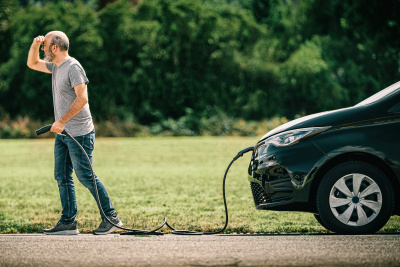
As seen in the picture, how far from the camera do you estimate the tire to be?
606cm

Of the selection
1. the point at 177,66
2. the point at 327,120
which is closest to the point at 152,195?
the point at 327,120

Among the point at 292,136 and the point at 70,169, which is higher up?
the point at 292,136

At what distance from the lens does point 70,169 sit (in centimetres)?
685

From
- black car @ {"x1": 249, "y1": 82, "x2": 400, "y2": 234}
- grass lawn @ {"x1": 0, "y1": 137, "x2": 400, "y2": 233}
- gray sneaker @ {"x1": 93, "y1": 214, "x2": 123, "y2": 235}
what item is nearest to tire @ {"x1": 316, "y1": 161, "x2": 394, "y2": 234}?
black car @ {"x1": 249, "y1": 82, "x2": 400, "y2": 234}

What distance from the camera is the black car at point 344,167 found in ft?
19.9

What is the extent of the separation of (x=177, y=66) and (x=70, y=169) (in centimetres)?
2882

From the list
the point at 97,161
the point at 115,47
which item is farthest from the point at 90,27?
the point at 97,161

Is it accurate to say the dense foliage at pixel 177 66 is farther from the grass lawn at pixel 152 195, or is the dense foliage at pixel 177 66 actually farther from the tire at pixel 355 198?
the tire at pixel 355 198

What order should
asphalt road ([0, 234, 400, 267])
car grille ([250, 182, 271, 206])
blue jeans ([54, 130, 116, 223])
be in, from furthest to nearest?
blue jeans ([54, 130, 116, 223]) < car grille ([250, 182, 271, 206]) < asphalt road ([0, 234, 400, 267])

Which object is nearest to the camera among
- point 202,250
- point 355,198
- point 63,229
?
point 202,250

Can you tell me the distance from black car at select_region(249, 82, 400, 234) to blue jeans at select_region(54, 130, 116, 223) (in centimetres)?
174

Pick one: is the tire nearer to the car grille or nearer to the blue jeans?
the car grille

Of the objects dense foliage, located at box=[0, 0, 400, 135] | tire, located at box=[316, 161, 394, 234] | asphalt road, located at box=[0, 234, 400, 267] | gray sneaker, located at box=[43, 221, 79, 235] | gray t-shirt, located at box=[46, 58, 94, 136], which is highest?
dense foliage, located at box=[0, 0, 400, 135]

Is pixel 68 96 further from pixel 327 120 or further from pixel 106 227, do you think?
pixel 327 120
